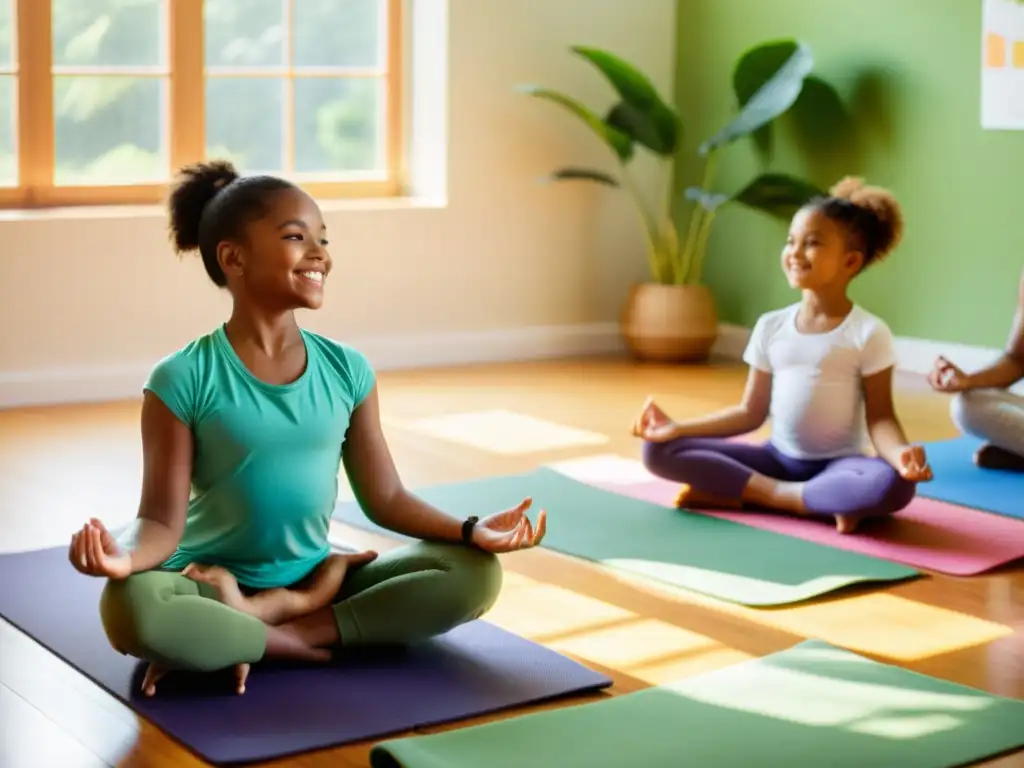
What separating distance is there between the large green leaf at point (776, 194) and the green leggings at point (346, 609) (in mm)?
3214

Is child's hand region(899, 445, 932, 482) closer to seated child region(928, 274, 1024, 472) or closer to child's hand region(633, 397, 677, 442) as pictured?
child's hand region(633, 397, 677, 442)

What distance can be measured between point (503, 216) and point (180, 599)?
150 inches

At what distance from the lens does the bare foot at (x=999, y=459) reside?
4.32 metres

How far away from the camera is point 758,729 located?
2453 millimetres

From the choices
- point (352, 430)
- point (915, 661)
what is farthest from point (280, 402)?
point (915, 661)

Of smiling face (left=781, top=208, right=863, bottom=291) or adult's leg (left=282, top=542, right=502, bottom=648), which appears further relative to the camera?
smiling face (left=781, top=208, right=863, bottom=291)

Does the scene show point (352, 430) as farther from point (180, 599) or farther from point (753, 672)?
point (753, 672)

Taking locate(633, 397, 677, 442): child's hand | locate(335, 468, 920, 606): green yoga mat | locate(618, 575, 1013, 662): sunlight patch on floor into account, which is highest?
locate(633, 397, 677, 442): child's hand

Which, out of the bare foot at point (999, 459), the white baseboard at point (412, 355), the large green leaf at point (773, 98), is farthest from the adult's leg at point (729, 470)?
the white baseboard at point (412, 355)

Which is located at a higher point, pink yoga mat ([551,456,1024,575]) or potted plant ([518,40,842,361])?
potted plant ([518,40,842,361])

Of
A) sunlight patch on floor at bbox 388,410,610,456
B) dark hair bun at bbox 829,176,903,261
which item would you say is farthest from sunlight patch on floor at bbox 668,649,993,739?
sunlight patch on floor at bbox 388,410,610,456

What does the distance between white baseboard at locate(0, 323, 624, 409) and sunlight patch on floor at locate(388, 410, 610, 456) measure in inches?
36.1

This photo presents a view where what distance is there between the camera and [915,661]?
2.83 m

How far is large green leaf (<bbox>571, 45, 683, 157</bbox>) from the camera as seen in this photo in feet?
19.3
